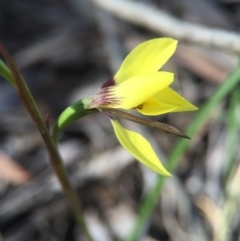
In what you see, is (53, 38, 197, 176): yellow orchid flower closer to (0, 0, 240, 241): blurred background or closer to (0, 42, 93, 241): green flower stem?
(0, 42, 93, 241): green flower stem

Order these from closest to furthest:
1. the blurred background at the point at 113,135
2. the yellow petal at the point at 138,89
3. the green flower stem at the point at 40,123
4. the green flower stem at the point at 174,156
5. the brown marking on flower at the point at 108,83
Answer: the green flower stem at the point at 40,123
the yellow petal at the point at 138,89
the brown marking on flower at the point at 108,83
the green flower stem at the point at 174,156
the blurred background at the point at 113,135

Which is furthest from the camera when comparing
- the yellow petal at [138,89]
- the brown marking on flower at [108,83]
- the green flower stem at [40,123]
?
the brown marking on flower at [108,83]

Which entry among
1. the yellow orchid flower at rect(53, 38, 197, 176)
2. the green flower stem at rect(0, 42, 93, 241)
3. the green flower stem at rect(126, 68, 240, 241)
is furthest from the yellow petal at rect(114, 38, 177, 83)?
the green flower stem at rect(126, 68, 240, 241)

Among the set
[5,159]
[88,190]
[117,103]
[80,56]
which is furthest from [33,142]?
[117,103]

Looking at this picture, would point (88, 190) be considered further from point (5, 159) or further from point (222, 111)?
point (222, 111)

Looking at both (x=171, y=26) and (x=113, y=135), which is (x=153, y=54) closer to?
(x=171, y=26)

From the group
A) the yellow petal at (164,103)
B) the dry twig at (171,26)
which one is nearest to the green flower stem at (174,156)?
the dry twig at (171,26)

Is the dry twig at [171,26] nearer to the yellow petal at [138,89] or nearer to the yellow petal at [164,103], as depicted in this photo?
the yellow petal at [164,103]
